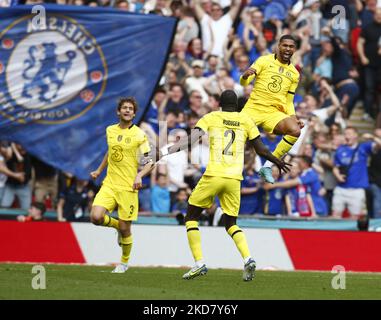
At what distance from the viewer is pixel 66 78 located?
21.6m

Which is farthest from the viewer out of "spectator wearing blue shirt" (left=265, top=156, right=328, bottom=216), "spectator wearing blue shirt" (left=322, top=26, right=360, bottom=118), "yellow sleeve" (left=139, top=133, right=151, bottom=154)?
"spectator wearing blue shirt" (left=322, top=26, right=360, bottom=118)

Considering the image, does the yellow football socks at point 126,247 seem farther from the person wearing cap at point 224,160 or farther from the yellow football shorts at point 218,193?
the yellow football shorts at point 218,193

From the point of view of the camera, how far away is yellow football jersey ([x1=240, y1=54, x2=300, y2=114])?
17.6 metres

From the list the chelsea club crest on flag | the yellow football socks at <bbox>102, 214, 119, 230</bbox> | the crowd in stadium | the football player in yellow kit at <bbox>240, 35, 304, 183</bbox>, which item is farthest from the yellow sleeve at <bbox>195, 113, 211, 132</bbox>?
the chelsea club crest on flag

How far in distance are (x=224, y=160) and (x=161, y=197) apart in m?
6.30

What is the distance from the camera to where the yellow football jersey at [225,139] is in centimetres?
1562

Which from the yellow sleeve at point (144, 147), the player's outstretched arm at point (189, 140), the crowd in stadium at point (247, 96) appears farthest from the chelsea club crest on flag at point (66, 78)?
the player's outstretched arm at point (189, 140)

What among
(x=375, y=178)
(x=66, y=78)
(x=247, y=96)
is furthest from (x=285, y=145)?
(x=66, y=78)

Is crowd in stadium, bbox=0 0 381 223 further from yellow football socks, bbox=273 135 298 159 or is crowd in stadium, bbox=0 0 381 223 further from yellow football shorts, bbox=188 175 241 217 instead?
yellow football shorts, bbox=188 175 241 217

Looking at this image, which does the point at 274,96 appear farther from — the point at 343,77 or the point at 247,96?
the point at 343,77

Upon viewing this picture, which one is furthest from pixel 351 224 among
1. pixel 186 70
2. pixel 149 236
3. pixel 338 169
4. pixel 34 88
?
pixel 34 88

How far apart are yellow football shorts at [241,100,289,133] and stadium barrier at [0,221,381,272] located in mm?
3327

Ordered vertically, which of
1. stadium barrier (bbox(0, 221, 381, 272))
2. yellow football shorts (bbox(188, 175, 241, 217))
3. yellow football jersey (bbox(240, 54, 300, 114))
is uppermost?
yellow football jersey (bbox(240, 54, 300, 114))
